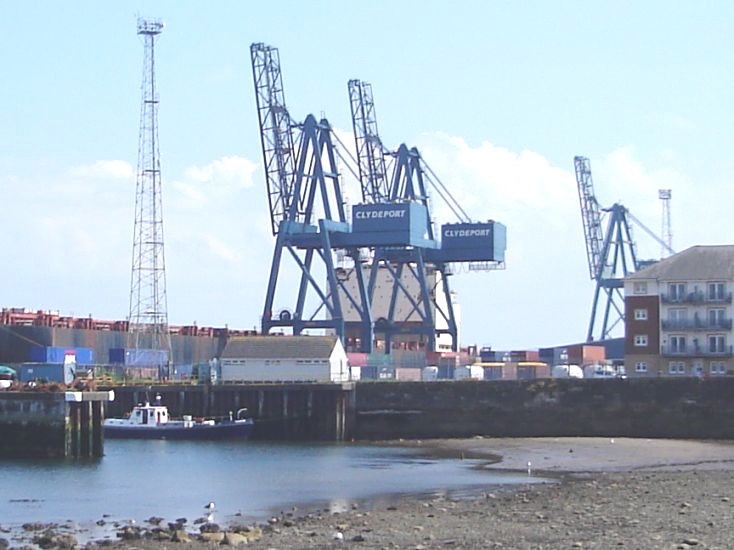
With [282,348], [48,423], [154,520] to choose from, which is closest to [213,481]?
[48,423]

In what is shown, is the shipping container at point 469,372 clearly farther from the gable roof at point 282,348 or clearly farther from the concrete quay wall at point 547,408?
the concrete quay wall at point 547,408

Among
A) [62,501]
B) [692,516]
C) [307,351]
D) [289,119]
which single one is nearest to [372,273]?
[289,119]

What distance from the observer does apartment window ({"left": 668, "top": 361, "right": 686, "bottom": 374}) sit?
8600 centimetres

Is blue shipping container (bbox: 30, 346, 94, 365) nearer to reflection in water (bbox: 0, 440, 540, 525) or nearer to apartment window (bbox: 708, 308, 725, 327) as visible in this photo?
reflection in water (bbox: 0, 440, 540, 525)

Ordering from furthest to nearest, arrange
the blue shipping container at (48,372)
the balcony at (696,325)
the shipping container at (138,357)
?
the shipping container at (138,357) → the balcony at (696,325) → the blue shipping container at (48,372)

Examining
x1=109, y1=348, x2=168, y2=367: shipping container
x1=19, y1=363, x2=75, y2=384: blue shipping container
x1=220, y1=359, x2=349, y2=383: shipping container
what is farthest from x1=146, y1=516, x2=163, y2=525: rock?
x1=109, y1=348, x2=168, y2=367: shipping container

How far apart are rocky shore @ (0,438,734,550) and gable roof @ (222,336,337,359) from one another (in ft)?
105

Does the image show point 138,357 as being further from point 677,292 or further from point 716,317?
point 716,317

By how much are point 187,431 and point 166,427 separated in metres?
1.22

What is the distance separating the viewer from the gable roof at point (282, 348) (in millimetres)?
83562

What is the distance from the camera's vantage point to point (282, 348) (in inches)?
3322

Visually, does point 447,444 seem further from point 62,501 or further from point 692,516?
point 692,516

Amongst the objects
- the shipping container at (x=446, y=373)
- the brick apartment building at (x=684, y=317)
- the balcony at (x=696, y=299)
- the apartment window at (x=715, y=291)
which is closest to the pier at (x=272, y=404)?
the shipping container at (x=446, y=373)

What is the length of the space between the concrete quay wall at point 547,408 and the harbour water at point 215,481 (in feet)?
26.1
